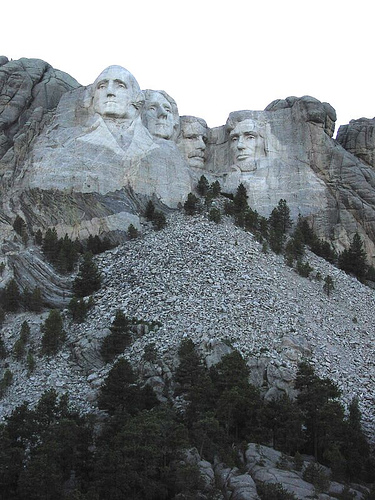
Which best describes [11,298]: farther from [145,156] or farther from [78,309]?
[145,156]

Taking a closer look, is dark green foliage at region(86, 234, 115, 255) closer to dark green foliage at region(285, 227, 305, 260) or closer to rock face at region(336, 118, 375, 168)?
dark green foliage at region(285, 227, 305, 260)

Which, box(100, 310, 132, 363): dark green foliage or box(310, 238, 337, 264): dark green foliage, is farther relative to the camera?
box(310, 238, 337, 264): dark green foliage

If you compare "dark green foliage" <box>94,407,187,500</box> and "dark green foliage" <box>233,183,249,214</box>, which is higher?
"dark green foliage" <box>233,183,249,214</box>

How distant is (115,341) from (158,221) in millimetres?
12026

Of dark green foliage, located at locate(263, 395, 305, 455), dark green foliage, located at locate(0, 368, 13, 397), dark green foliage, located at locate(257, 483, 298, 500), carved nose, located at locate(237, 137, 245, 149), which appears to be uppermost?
carved nose, located at locate(237, 137, 245, 149)

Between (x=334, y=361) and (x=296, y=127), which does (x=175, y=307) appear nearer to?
(x=334, y=361)

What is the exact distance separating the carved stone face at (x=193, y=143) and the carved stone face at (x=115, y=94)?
5.06 meters

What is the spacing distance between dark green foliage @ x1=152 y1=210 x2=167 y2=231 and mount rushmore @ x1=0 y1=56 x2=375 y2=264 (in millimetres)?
1125

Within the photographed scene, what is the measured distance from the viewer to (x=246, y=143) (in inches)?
2603

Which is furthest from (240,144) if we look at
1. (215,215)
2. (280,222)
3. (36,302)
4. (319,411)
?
(319,411)

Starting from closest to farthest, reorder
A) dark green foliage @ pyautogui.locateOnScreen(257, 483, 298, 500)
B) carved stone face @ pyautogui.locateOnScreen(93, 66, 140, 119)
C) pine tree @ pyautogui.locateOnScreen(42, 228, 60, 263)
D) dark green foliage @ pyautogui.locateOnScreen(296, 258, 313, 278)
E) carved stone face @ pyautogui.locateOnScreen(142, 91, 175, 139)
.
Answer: dark green foliage @ pyautogui.locateOnScreen(257, 483, 298, 500) → pine tree @ pyautogui.locateOnScreen(42, 228, 60, 263) → dark green foliage @ pyautogui.locateOnScreen(296, 258, 313, 278) → carved stone face @ pyautogui.locateOnScreen(93, 66, 140, 119) → carved stone face @ pyautogui.locateOnScreen(142, 91, 175, 139)

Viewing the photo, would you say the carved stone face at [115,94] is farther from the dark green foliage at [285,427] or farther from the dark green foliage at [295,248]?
the dark green foliage at [285,427]

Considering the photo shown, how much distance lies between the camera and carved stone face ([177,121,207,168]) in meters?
67.4

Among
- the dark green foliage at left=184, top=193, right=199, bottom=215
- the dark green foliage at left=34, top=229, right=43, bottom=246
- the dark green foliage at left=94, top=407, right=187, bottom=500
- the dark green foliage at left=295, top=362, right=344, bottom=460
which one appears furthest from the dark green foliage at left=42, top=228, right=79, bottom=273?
the dark green foliage at left=94, top=407, right=187, bottom=500
